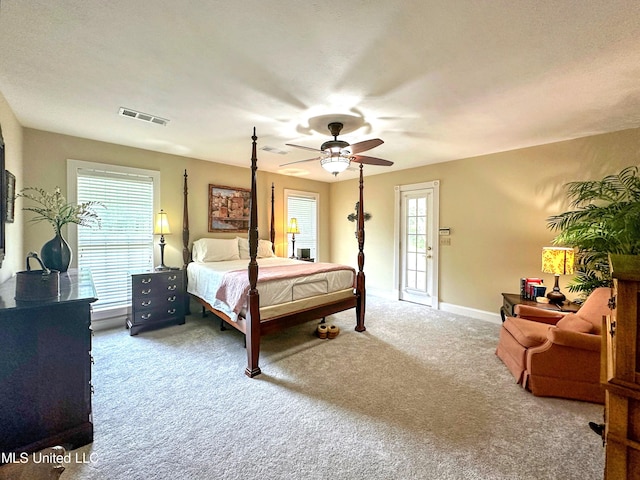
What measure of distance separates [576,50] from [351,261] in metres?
4.88

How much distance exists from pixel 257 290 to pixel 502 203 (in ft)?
12.3

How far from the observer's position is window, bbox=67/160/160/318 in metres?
3.70

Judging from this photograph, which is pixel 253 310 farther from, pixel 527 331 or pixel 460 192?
pixel 460 192

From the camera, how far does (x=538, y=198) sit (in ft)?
12.6

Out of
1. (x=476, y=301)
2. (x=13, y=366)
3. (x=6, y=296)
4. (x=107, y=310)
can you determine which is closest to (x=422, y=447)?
(x=13, y=366)

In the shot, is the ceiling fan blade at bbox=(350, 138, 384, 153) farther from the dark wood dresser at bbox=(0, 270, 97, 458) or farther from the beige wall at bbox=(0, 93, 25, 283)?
the beige wall at bbox=(0, 93, 25, 283)

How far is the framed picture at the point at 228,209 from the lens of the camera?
486 centimetres

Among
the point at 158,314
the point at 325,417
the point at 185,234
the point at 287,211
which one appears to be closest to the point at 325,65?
the point at 325,417

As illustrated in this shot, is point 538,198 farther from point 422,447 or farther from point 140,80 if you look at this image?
point 140,80

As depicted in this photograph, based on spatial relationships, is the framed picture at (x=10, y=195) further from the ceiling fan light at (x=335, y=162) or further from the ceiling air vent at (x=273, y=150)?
the ceiling fan light at (x=335, y=162)

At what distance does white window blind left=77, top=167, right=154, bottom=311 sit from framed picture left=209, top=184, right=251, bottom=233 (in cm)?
93

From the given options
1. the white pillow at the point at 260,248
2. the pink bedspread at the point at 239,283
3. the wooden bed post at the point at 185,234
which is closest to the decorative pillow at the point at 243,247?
the white pillow at the point at 260,248

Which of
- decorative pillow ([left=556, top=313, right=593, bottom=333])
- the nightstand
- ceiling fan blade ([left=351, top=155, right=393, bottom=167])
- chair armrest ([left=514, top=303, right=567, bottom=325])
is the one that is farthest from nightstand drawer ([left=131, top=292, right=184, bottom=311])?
decorative pillow ([left=556, top=313, right=593, bottom=333])

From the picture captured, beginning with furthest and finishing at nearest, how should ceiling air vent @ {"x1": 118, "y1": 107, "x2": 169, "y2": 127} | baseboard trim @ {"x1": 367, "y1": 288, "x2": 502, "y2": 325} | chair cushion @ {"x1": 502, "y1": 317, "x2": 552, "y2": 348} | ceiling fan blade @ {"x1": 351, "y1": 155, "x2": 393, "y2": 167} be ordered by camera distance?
baseboard trim @ {"x1": 367, "y1": 288, "x2": 502, "y2": 325}
ceiling fan blade @ {"x1": 351, "y1": 155, "x2": 393, "y2": 167}
ceiling air vent @ {"x1": 118, "y1": 107, "x2": 169, "y2": 127}
chair cushion @ {"x1": 502, "y1": 317, "x2": 552, "y2": 348}
